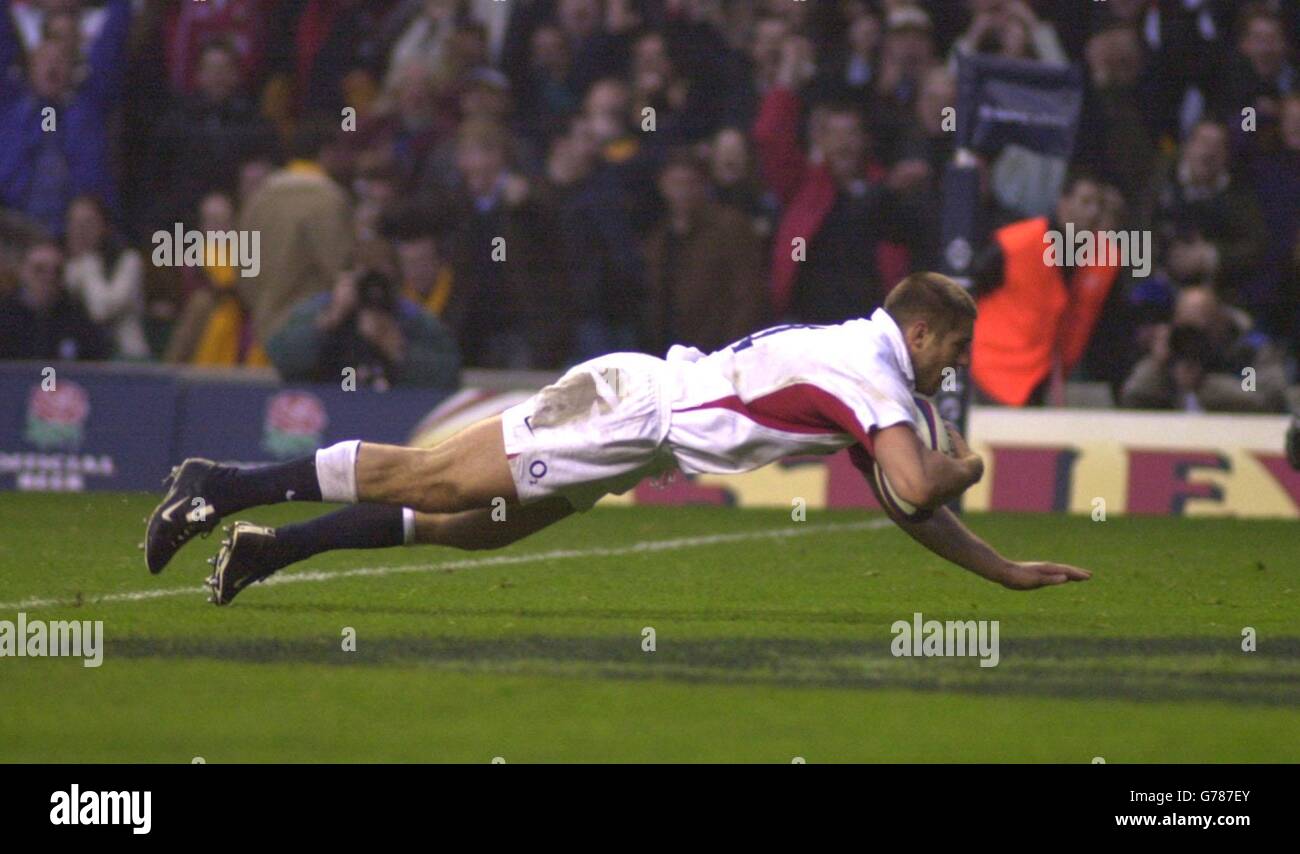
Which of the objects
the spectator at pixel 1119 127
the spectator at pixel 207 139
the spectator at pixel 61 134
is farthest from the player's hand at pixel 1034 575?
the spectator at pixel 61 134

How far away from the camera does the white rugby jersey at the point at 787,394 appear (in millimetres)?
7367

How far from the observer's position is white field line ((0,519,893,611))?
28.3ft

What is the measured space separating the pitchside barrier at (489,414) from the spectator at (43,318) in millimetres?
1036

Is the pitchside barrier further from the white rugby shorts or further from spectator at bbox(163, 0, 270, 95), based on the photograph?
the white rugby shorts

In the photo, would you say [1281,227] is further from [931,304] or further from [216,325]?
[931,304]

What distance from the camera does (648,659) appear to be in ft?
24.0

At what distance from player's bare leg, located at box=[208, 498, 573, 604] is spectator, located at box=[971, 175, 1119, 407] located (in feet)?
19.5

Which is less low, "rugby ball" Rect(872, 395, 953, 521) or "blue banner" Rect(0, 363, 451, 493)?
"blue banner" Rect(0, 363, 451, 493)

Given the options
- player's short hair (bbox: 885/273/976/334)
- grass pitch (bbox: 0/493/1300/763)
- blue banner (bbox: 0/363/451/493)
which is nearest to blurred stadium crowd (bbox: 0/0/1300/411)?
blue banner (bbox: 0/363/451/493)

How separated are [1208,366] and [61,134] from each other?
326 inches

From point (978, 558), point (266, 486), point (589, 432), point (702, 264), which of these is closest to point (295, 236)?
point (702, 264)

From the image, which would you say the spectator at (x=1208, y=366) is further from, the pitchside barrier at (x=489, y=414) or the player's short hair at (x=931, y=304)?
the player's short hair at (x=931, y=304)

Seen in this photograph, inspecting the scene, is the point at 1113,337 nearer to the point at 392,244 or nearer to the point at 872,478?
the point at 392,244

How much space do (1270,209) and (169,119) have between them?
7867 millimetres
